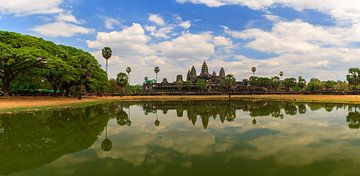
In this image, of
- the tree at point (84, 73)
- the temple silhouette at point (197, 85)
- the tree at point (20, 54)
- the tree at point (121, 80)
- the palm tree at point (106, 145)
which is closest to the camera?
the palm tree at point (106, 145)

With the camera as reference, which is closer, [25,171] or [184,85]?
[25,171]

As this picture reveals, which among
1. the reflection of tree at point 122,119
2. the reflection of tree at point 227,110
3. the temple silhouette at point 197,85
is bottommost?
the reflection of tree at point 122,119

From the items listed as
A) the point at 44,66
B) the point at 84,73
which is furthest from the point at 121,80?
the point at 44,66

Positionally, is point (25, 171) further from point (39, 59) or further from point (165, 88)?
point (165, 88)

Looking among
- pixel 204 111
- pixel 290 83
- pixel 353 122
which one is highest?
pixel 290 83

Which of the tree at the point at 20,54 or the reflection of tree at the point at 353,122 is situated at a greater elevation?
the tree at the point at 20,54

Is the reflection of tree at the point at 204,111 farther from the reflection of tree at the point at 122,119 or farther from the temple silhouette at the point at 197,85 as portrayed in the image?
the temple silhouette at the point at 197,85

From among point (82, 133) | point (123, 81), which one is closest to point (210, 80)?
point (123, 81)

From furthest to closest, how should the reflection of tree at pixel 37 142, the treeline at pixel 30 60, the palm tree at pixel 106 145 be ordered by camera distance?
the treeline at pixel 30 60
the palm tree at pixel 106 145
the reflection of tree at pixel 37 142

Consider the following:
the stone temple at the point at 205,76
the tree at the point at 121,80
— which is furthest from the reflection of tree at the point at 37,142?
the stone temple at the point at 205,76

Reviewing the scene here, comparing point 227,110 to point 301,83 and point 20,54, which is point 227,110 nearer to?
point 20,54

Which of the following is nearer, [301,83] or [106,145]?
[106,145]

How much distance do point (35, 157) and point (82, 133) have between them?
6.31 metres

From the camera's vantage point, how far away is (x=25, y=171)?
9.96 metres
